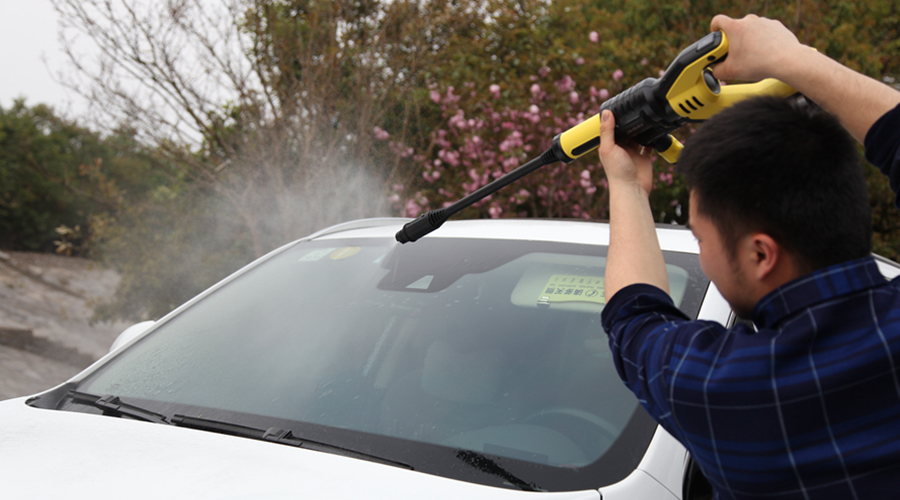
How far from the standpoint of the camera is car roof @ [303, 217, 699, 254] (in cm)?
207

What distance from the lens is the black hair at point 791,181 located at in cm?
91

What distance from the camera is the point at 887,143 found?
1.00 meters

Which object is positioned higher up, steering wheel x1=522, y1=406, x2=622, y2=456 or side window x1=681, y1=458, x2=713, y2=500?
steering wheel x1=522, y1=406, x2=622, y2=456

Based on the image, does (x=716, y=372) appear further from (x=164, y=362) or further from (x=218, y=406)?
(x=164, y=362)

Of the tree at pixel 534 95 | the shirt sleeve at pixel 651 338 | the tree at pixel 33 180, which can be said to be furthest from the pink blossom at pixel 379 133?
the tree at pixel 33 180

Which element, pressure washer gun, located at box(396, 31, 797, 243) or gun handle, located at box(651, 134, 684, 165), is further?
gun handle, located at box(651, 134, 684, 165)

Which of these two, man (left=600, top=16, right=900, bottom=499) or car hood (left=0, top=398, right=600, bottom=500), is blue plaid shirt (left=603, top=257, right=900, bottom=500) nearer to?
man (left=600, top=16, right=900, bottom=499)

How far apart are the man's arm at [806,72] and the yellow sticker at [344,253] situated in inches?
60.4

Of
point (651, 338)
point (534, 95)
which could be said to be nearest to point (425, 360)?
point (651, 338)

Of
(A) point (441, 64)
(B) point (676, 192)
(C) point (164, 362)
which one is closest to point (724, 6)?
(B) point (676, 192)

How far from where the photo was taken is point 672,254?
6.33 ft

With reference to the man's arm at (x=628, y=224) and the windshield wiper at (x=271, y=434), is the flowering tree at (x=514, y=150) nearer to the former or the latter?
the windshield wiper at (x=271, y=434)

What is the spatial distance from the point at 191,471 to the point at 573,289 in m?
1.11

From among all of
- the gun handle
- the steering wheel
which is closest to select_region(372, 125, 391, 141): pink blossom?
the steering wheel
